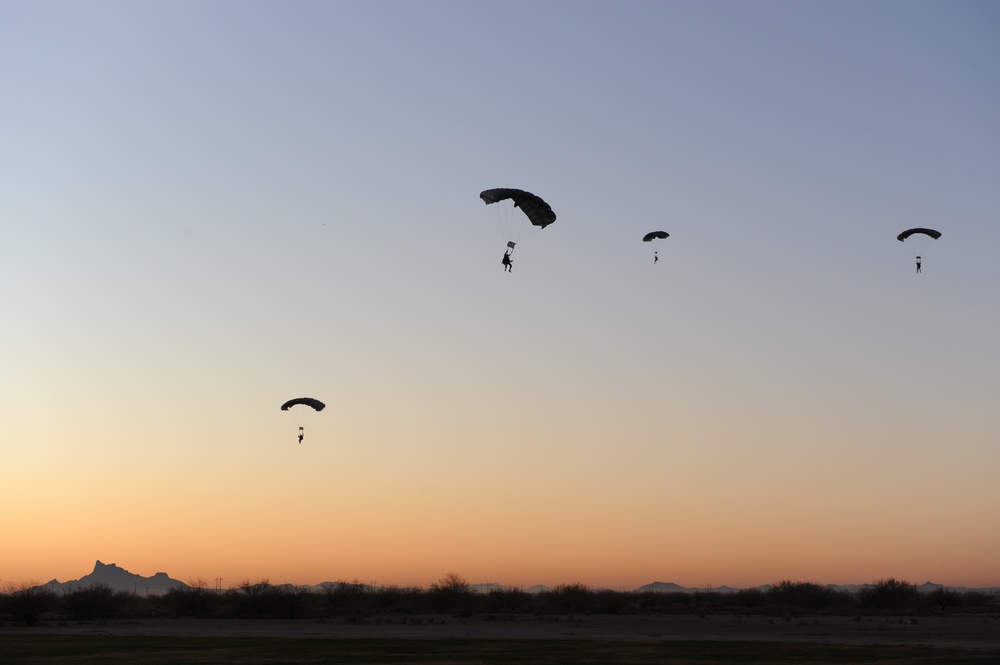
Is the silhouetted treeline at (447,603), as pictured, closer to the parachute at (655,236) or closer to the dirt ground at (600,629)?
the dirt ground at (600,629)

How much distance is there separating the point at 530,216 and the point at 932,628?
1637 inches

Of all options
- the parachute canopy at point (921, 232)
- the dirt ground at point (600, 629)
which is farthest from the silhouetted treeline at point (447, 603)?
the parachute canopy at point (921, 232)

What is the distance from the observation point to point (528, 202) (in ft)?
161

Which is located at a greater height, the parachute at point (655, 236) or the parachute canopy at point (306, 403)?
the parachute at point (655, 236)

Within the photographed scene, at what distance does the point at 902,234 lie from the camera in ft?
198

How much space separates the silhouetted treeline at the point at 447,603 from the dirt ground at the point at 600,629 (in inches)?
272

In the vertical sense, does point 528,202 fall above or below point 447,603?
above

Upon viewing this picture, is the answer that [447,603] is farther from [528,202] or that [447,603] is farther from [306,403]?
[528,202]

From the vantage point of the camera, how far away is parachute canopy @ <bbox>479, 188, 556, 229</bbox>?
159 feet

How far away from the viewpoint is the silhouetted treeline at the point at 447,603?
324 ft

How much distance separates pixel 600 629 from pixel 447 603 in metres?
37.1

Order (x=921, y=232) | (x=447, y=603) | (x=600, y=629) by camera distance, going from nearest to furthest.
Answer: (x=921, y=232) < (x=600, y=629) < (x=447, y=603)

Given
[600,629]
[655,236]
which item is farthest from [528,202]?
[600,629]

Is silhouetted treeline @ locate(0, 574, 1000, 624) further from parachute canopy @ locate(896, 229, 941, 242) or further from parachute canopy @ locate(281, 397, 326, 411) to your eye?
parachute canopy @ locate(896, 229, 941, 242)
